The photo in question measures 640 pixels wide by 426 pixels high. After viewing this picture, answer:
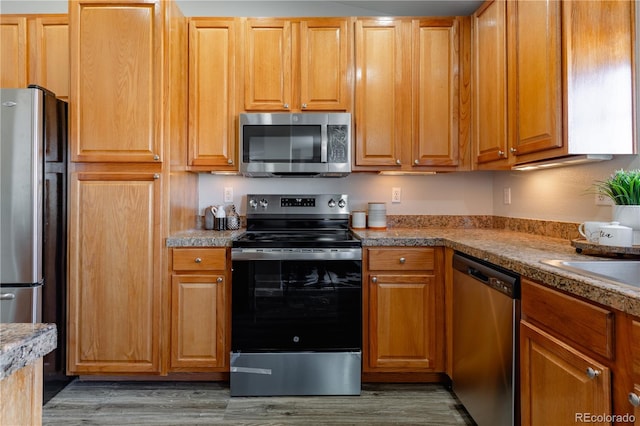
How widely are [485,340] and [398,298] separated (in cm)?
58

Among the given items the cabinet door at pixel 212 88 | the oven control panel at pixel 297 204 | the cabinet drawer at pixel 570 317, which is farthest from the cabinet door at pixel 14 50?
the cabinet drawer at pixel 570 317

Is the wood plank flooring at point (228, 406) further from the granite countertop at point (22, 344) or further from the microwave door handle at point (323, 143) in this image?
the granite countertop at point (22, 344)

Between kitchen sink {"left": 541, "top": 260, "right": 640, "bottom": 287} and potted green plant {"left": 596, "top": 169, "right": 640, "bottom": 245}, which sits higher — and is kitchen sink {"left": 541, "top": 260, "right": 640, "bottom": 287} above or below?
below

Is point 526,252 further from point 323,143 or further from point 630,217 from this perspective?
point 323,143

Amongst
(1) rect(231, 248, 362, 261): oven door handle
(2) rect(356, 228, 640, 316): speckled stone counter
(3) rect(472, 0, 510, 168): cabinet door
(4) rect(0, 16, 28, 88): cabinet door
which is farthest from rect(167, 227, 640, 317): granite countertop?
(4) rect(0, 16, 28, 88): cabinet door

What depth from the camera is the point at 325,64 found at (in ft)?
8.06

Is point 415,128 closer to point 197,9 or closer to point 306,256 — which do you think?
point 306,256

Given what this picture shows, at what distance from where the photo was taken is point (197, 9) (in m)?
2.75

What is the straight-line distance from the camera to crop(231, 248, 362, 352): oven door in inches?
82.3

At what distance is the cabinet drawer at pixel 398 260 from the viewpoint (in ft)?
7.04

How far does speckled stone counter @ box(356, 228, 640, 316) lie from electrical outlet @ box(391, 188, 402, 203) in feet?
0.82

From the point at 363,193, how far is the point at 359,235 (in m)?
0.59

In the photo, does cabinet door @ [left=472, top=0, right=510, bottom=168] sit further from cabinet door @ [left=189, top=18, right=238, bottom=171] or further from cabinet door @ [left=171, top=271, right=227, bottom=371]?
cabinet door @ [left=171, top=271, right=227, bottom=371]

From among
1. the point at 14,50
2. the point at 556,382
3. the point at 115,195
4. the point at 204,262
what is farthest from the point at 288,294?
the point at 14,50
